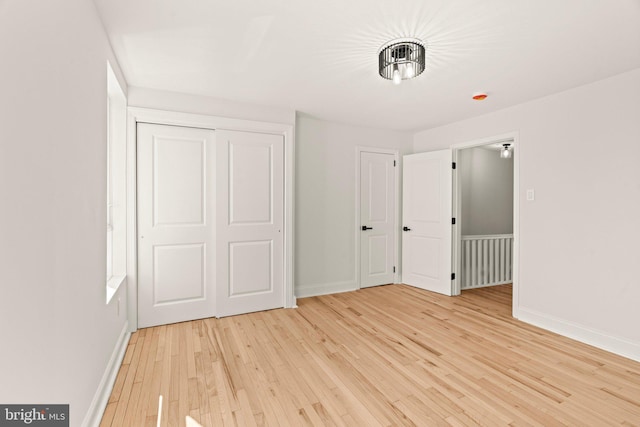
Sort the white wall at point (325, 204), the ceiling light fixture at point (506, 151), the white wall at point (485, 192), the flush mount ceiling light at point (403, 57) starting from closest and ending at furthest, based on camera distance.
A: 1. the flush mount ceiling light at point (403, 57)
2. the white wall at point (325, 204)
3. the ceiling light fixture at point (506, 151)
4. the white wall at point (485, 192)

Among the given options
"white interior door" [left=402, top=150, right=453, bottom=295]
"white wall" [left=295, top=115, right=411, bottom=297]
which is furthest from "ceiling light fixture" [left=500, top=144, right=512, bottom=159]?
"white wall" [left=295, top=115, right=411, bottom=297]

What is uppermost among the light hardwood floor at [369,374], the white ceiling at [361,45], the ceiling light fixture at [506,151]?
the white ceiling at [361,45]

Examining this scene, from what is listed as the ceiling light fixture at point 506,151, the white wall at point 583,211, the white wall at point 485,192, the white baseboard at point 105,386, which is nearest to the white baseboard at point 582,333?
the white wall at point 583,211

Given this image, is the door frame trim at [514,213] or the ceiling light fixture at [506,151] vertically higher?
the ceiling light fixture at [506,151]

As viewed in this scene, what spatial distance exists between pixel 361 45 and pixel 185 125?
Answer: 1.98m

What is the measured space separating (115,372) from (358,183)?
343cm

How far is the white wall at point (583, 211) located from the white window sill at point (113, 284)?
13.0 ft

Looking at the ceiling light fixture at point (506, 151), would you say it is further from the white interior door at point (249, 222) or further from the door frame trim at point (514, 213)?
the white interior door at point (249, 222)

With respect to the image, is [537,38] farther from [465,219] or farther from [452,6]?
[465,219]

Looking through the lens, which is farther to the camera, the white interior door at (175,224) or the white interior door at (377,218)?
the white interior door at (377,218)

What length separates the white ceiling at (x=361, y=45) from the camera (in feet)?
5.89

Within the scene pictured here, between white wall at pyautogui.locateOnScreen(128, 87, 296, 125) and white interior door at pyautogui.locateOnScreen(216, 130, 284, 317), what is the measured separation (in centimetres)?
22

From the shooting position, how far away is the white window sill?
2.31 meters

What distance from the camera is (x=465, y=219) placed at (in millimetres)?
5059
